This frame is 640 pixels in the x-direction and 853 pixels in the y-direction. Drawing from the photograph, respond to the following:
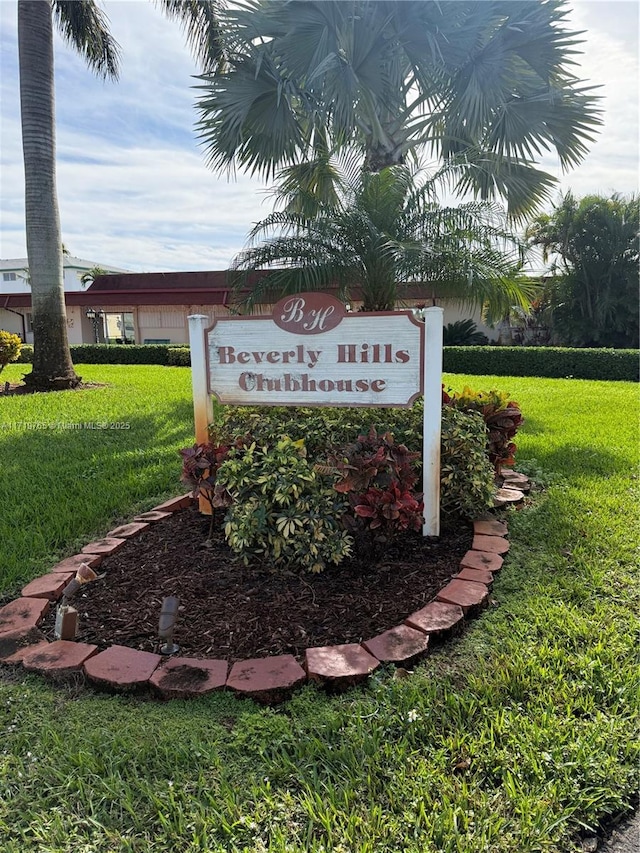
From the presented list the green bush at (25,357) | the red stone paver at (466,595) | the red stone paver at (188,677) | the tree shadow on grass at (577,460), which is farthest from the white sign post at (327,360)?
the green bush at (25,357)

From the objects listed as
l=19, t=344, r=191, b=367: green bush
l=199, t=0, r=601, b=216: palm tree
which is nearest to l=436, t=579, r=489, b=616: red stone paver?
l=199, t=0, r=601, b=216: palm tree

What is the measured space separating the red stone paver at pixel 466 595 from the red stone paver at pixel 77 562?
5.97 feet

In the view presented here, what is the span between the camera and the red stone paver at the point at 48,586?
8.70 feet

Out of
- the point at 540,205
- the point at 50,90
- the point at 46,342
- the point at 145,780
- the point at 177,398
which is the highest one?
the point at 50,90

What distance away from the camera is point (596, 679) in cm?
204

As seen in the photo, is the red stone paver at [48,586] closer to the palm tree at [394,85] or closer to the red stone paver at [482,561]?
the red stone paver at [482,561]

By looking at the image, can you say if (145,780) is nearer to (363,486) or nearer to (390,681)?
(390,681)

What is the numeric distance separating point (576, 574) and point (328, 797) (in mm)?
1842

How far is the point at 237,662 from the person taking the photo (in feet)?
6.98

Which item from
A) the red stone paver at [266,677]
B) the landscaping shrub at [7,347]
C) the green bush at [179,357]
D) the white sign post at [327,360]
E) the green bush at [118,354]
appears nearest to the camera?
the red stone paver at [266,677]

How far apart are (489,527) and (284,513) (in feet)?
4.39

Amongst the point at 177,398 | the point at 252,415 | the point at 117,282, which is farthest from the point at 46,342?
the point at 117,282

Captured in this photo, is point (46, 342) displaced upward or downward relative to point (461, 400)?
upward

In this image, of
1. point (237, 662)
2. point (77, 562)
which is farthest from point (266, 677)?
point (77, 562)
